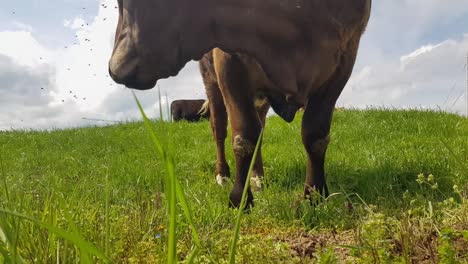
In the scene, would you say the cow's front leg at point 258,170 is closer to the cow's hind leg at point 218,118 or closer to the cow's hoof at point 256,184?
the cow's hoof at point 256,184

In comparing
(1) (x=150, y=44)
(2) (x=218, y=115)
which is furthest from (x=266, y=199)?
(2) (x=218, y=115)

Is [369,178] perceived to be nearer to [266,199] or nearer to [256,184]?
[256,184]

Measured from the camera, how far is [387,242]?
1899 millimetres

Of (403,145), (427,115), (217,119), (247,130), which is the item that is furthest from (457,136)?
(247,130)

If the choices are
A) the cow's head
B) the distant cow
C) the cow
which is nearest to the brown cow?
the cow

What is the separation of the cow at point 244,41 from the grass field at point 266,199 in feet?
1.97

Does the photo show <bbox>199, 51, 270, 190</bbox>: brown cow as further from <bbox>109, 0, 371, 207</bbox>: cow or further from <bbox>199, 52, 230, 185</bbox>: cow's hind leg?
<bbox>109, 0, 371, 207</bbox>: cow

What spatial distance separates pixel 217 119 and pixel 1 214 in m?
4.38

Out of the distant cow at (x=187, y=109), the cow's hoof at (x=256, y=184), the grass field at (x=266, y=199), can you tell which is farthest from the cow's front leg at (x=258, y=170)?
the distant cow at (x=187, y=109)

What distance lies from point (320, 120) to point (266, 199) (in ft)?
2.24

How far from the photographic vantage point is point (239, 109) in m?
3.52

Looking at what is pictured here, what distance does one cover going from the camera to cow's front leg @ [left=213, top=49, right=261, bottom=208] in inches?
136

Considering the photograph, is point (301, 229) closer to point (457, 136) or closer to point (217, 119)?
point (217, 119)

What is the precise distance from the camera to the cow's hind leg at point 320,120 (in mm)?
3676
